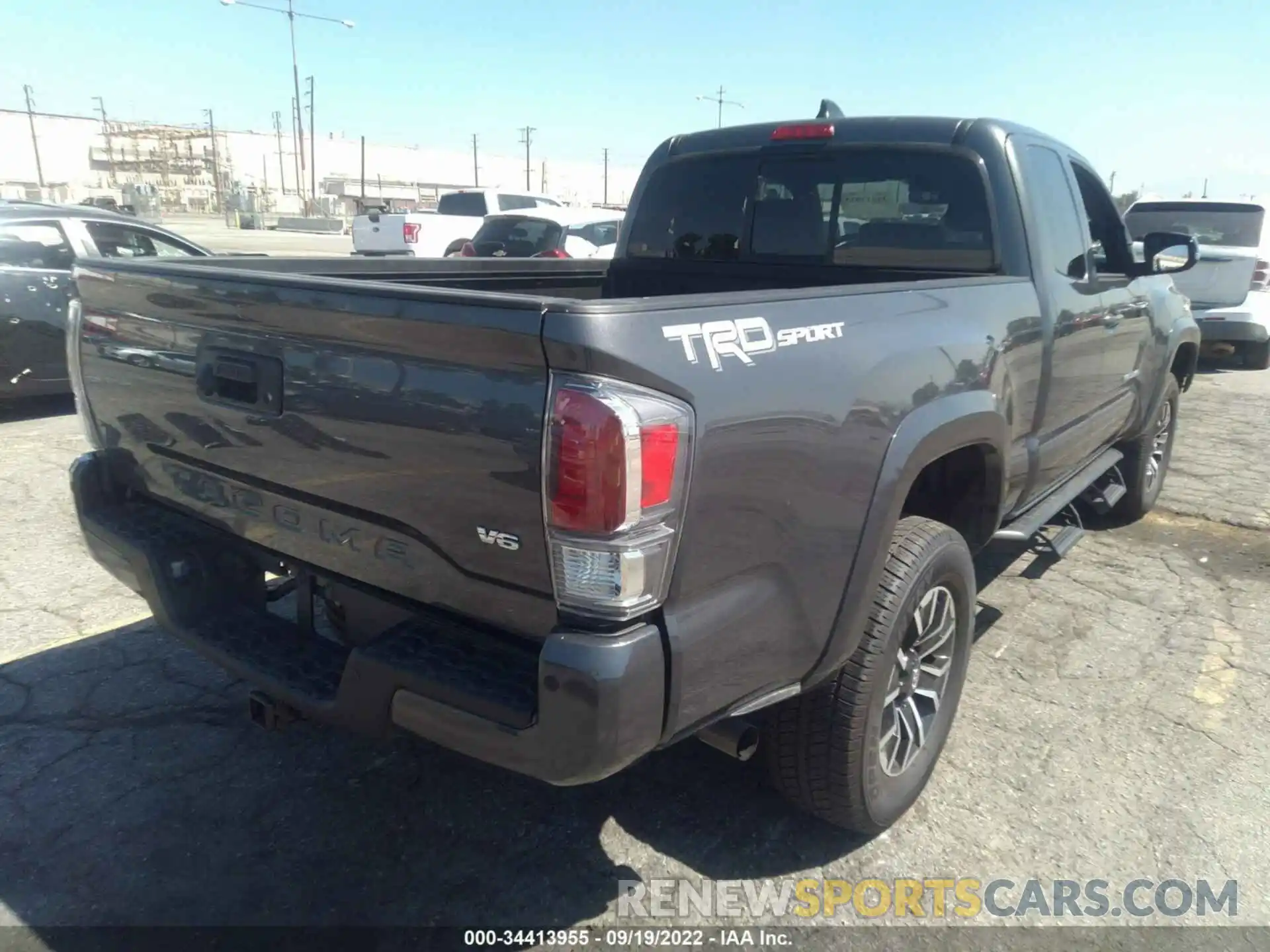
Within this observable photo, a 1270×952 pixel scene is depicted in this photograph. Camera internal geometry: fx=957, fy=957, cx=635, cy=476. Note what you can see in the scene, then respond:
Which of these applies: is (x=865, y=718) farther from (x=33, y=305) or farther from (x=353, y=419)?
(x=33, y=305)

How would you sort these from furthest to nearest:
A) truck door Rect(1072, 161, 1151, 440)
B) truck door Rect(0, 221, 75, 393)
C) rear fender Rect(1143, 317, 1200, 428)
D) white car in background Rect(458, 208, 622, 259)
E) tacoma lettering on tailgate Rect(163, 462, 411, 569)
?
white car in background Rect(458, 208, 622, 259), truck door Rect(0, 221, 75, 393), rear fender Rect(1143, 317, 1200, 428), truck door Rect(1072, 161, 1151, 440), tacoma lettering on tailgate Rect(163, 462, 411, 569)

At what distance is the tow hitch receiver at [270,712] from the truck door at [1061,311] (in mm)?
2654

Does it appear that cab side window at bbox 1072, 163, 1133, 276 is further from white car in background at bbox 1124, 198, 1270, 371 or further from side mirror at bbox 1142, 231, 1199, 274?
→ white car in background at bbox 1124, 198, 1270, 371

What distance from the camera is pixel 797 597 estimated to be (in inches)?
87.1

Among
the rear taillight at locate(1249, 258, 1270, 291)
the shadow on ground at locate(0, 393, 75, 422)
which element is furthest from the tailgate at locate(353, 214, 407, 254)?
the rear taillight at locate(1249, 258, 1270, 291)

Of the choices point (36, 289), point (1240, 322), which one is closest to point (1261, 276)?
point (1240, 322)

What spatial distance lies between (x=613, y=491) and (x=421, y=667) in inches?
24.3

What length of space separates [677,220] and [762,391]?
2.37m

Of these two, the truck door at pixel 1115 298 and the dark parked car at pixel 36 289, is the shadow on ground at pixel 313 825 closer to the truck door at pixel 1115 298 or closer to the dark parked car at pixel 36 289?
the truck door at pixel 1115 298

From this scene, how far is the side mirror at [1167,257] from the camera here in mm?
4309

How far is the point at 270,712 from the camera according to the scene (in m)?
2.42

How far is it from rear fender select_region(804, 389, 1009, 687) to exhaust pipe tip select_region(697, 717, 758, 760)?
0.18 metres

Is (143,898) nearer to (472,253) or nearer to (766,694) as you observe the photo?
(766,694)

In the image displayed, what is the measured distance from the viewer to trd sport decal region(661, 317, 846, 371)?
191 cm
